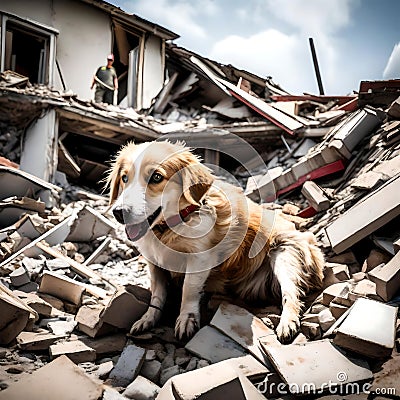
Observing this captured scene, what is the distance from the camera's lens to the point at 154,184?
2324 mm

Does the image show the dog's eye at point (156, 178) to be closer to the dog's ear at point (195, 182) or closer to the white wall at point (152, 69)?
the dog's ear at point (195, 182)

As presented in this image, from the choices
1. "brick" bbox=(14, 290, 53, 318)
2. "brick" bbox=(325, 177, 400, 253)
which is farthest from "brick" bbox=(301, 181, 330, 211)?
"brick" bbox=(14, 290, 53, 318)

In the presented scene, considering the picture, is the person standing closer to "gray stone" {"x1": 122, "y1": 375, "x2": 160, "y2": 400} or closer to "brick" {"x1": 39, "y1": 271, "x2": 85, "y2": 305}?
"brick" {"x1": 39, "y1": 271, "x2": 85, "y2": 305}

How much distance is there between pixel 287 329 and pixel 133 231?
1157mm

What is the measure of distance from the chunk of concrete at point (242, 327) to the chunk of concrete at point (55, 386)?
2.77 ft

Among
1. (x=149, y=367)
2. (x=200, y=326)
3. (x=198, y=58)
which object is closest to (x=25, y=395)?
(x=149, y=367)

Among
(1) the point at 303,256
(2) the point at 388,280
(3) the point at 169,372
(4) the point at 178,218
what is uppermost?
(4) the point at 178,218

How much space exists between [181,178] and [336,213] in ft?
8.08

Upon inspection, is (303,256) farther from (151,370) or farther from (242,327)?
(151,370)

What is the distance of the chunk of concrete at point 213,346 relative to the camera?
2.07 m

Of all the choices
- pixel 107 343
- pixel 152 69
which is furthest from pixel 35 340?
pixel 152 69

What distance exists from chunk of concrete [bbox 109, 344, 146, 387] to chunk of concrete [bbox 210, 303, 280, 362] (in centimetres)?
52

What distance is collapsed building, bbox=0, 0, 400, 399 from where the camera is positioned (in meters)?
1.76

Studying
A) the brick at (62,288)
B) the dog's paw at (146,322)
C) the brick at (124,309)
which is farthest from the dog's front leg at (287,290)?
the brick at (62,288)
